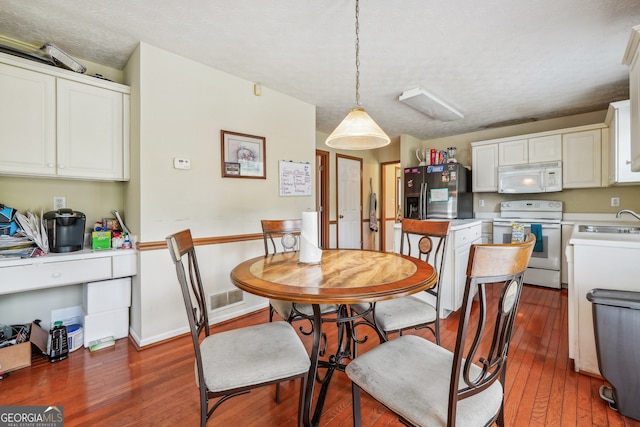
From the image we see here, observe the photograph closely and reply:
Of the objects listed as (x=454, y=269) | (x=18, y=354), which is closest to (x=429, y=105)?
(x=454, y=269)

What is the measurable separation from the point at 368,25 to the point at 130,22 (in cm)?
166

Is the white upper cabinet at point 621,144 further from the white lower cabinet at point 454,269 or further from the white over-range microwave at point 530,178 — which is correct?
the white lower cabinet at point 454,269

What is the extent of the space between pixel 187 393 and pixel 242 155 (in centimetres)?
199

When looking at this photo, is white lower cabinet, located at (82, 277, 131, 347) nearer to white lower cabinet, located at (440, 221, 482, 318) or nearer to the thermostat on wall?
the thermostat on wall

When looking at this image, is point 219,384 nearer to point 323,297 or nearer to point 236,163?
point 323,297

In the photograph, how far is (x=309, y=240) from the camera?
1.59 meters

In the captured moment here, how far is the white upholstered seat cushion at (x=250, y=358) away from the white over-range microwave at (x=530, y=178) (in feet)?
13.4

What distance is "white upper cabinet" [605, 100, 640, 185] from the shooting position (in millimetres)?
2827

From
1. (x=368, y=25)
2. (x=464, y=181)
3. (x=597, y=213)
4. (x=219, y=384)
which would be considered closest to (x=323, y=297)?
(x=219, y=384)

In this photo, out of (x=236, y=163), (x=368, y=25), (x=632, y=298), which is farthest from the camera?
(x=236, y=163)

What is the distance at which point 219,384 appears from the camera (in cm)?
108

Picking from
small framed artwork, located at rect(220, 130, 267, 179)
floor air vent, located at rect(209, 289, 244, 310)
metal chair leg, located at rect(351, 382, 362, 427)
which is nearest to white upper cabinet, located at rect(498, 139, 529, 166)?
small framed artwork, located at rect(220, 130, 267, 179)

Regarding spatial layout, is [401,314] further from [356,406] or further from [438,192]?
[438,192]

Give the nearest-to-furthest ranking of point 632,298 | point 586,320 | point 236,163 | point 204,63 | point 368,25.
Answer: point 632,298 → point 586,320 → point 368,25 → point 204,63 → point 236,163
